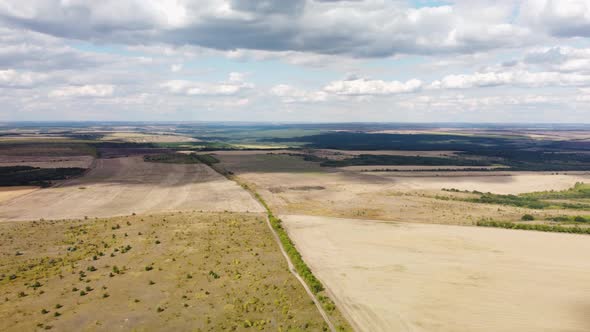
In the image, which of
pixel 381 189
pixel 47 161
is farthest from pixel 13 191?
pixel 381 189

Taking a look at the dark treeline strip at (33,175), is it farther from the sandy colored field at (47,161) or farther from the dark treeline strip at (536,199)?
the dark treeline strip at (536,199)

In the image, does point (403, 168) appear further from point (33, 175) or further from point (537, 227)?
point (33, 175)

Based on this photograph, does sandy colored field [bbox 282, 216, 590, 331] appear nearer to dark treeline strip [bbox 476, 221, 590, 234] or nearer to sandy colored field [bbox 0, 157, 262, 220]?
dark treeline strip [bbox 476, 221, 590, 234]

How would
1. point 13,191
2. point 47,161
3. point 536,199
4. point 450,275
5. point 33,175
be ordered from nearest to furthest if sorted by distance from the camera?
point 450,275 → point 13,191 → point 536,199 → point 33,175 → point 47,161

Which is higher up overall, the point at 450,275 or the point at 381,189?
the point at 381,189

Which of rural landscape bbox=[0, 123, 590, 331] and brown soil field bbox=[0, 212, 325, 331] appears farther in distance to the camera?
rural landscape bbox=[0, 123, 590, 331]

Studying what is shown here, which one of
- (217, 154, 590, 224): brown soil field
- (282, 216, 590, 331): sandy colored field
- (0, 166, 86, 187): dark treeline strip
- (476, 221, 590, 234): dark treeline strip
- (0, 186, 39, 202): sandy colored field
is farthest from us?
(0, 166, 86, 187): dark treeline strip

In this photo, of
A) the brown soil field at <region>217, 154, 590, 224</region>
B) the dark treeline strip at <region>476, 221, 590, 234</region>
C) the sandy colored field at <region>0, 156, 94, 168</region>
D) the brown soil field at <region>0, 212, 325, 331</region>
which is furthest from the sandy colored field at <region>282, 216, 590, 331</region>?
the sandy colored field at <region>0, 156, 94, 168</region>

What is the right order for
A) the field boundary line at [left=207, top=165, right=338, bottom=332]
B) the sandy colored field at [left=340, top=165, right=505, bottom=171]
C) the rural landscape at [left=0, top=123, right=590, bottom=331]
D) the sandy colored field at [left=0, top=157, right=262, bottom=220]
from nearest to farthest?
1. the field boundary line at [left=207, top=165, right=338, bottom=332]
2. the rural landscape at [left=0, top=123, right=590, bottom=331]
3. the sandy colored field at [left=0, top=157, right=262, bottom=220]
4. the sandy colored field at [left=340, top=165, right=505, bottom=171]
